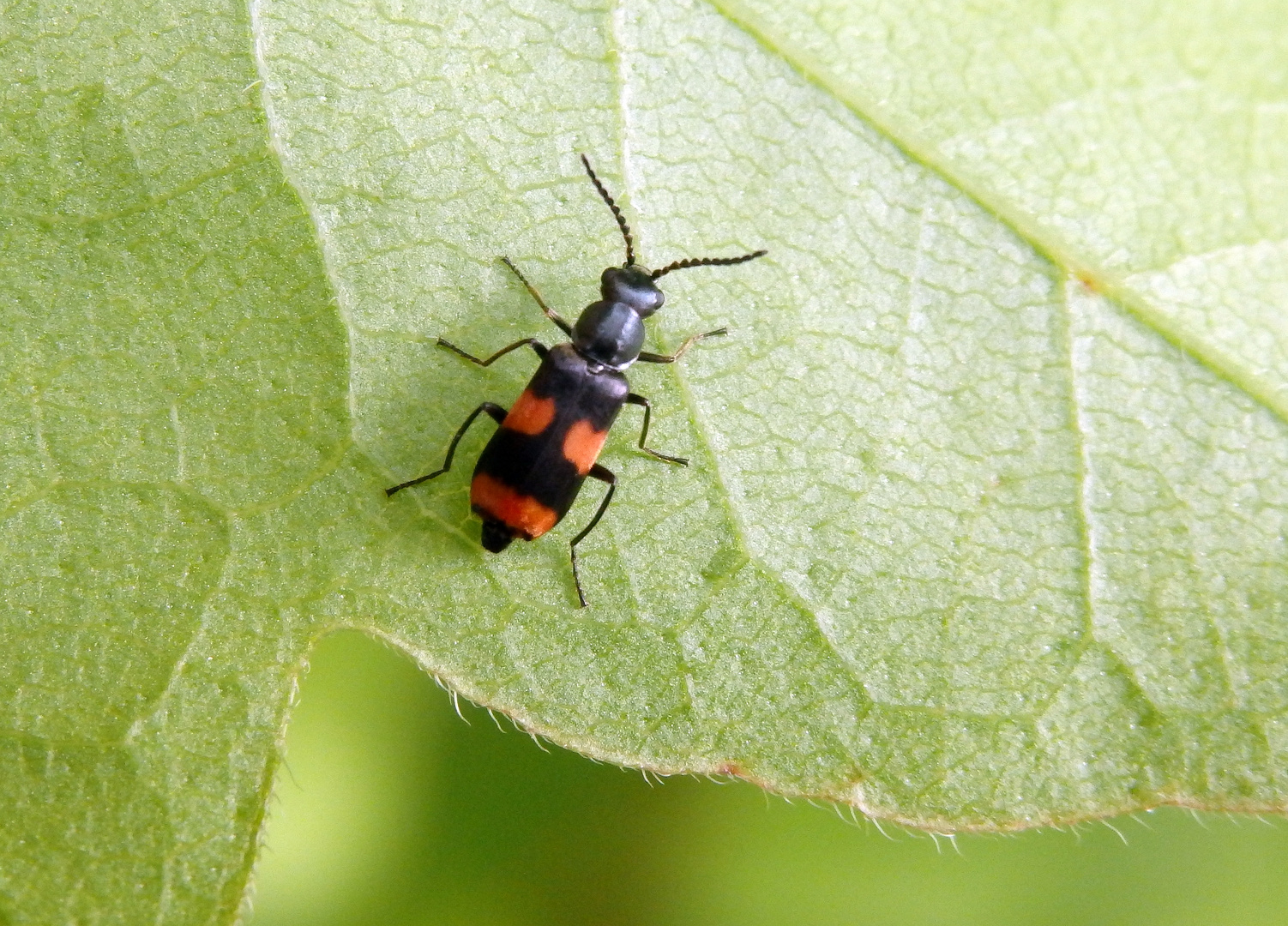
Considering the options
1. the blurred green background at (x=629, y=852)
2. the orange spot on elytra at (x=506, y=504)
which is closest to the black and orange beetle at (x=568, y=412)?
the orange spot on elytra at (x=506, y=504)

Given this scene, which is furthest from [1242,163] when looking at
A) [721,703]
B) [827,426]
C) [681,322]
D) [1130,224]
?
[721,703]

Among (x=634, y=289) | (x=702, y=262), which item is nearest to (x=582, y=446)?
(x=634, y=289)

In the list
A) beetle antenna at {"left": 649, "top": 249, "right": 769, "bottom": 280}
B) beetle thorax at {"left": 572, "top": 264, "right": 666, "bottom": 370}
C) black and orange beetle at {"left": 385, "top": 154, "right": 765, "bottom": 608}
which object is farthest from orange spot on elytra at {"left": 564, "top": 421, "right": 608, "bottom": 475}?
beetle antenna at {"left": 649, "top": 249, "right": 769, "bottom": 280}

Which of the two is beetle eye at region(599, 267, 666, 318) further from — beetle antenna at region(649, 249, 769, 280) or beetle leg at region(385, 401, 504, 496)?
beetle leg at region(385, 401, 504, 496)

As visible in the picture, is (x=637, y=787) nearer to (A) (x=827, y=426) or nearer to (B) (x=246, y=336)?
(A) (x=827, y=426)

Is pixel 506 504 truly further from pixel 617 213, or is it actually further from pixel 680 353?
pixel 617 213

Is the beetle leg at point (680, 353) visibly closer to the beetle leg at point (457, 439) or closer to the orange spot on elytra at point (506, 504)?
the beetle leg at point (457, 439)
